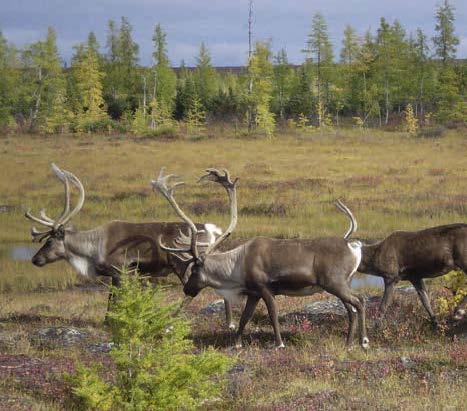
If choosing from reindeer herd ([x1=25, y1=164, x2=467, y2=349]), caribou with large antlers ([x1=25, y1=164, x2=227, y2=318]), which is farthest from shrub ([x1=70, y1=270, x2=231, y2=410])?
caribou with large antlers ([x1=25, y1=164, x2=227, y2=318])

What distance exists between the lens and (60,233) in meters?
12.3

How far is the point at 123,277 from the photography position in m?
6.15

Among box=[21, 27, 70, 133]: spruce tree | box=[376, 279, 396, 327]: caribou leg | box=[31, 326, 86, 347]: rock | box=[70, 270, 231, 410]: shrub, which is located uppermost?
box=[21, 27, 70, 133]: spruce tree

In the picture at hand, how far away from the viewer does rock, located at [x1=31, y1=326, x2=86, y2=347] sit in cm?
959

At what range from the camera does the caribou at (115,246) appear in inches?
461

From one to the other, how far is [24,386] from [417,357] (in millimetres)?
4105

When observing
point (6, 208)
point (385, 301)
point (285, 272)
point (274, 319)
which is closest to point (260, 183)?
point (6, 208)

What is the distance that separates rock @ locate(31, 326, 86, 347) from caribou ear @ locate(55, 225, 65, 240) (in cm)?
229

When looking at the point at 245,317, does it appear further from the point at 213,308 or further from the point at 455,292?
the point at 455,292

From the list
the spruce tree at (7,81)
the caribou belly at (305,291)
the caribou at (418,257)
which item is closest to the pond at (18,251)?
the caribou at (418,257)

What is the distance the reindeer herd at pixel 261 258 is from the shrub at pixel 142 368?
109 inches

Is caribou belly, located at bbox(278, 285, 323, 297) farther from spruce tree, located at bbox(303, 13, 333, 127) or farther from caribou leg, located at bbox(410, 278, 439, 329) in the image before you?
spruce tree, located at bbox(303, 13, 333, 127)

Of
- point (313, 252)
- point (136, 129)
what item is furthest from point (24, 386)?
point (136, 129)

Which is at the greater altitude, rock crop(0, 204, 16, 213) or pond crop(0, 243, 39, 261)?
rock crop(0, 204, 16, 213)
